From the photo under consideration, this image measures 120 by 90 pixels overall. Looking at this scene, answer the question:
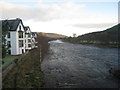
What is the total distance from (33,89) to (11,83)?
10.9 feet

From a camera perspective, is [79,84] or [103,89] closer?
[103,89]

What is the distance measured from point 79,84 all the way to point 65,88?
2367 millimetres

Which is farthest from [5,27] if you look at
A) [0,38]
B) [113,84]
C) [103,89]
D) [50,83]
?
[113,84]

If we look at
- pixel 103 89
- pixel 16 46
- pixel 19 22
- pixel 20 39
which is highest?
pixel 19 22

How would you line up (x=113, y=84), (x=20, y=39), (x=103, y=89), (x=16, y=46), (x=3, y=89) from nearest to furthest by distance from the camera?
(x=3, y=89), (x=103, y=89), (x=113, y=84), (x=16, y=46), (x=20, y=39)

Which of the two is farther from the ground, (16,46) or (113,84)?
(16,46)

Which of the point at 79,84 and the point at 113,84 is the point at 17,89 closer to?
the point at 79,84

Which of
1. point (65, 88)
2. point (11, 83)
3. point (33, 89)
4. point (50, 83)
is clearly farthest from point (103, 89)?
point (11, 83)

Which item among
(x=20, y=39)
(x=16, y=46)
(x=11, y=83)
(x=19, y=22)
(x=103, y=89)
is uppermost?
(x=19, y=22)

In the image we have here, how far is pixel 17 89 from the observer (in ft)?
42.0

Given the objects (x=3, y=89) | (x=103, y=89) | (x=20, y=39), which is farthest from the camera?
(x=20, y=39)

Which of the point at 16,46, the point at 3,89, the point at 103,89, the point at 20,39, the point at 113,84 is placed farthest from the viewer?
the point at 20,39

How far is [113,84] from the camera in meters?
15.0

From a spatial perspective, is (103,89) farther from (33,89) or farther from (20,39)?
(20,39)
